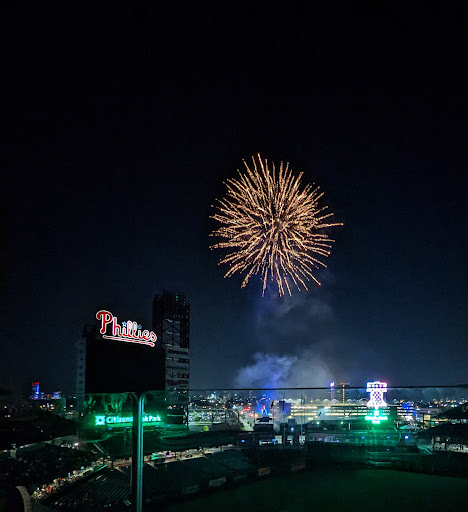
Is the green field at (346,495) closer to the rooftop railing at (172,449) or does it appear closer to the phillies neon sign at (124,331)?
the rooftop railing at (172,449)

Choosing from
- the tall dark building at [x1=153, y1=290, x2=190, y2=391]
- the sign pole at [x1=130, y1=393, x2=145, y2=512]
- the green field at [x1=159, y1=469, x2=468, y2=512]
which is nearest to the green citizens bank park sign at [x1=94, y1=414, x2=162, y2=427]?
the green field at [x1=159, y1=469, x2=468, y2=512]

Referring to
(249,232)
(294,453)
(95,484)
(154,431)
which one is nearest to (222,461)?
(294,453)

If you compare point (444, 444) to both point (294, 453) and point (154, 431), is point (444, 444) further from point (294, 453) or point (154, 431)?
point (154, 431)

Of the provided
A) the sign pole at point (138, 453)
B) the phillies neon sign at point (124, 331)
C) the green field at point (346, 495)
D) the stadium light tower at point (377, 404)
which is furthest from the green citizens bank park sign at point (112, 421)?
the sign pole at point (138, 453)

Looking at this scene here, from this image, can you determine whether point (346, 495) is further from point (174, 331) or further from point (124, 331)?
point (174, 331)

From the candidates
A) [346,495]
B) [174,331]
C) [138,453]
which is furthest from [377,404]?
[138,453]

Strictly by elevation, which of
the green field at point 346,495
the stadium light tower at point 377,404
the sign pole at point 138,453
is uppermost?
the sign pole at point 138,453

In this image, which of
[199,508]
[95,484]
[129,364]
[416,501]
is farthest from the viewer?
[129,364]
